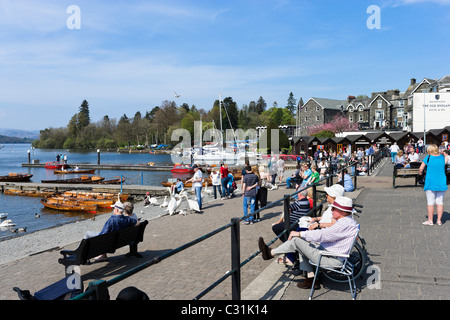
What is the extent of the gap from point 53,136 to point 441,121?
15009cm

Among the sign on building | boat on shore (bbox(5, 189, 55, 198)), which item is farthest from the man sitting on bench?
the sign on building

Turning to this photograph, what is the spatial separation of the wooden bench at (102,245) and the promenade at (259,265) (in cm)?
45

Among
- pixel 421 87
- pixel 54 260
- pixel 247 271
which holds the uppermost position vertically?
pixel 421 87

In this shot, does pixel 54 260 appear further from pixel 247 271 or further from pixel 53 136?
pixel 53 136

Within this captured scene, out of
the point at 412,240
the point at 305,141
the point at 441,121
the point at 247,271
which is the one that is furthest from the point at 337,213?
the point at 441,121

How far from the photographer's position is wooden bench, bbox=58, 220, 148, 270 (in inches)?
279

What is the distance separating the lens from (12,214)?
25469 millimetres

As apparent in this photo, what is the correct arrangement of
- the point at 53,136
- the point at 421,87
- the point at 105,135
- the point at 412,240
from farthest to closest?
1. the point at 53,136
2. the point at 105,135
3. the point at 421,87
4. the point at 412,240

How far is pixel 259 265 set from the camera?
691 centimetres

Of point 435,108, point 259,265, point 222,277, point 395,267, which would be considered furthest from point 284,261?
point 435,108

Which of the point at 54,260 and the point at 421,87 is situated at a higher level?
the point at 421,87

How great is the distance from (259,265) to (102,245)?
125 inches
